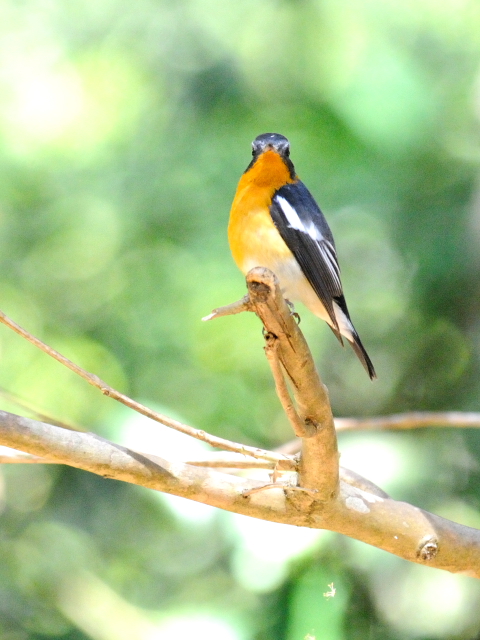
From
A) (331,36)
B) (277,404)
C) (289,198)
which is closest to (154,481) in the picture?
(289,198)

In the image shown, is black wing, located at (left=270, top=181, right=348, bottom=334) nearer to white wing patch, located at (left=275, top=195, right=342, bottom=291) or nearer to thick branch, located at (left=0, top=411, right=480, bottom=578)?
white wing patch, located at (left=275, top=195, right=342, bottom=291)

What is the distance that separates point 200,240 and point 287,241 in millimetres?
2169

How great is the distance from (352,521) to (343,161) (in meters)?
3.27

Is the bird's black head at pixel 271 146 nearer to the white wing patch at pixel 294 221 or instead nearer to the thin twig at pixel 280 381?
the white wing patch at pixel 294 221

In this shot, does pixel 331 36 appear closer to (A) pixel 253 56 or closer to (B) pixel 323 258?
(A) pixel 253 56

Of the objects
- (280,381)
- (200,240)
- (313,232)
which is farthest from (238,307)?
(200,240)

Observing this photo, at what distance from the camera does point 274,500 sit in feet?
8.14

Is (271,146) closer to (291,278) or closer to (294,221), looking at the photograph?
(294,221)

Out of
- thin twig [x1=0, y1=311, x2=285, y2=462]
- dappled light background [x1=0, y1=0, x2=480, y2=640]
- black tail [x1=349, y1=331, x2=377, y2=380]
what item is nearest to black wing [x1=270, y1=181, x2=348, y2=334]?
black tail [x1=349, y1=331, x2=377, y2=380]

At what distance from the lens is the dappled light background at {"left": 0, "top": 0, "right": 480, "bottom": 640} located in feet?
15.6

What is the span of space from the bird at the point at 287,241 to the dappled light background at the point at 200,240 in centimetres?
125

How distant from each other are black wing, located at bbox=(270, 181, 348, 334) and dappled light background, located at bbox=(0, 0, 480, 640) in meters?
1.32

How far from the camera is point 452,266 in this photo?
5133 millimetres

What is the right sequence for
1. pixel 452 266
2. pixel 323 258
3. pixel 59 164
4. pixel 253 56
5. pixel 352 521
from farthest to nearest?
pixel 253 56
pixel 59 164
pixel 452 266
pixel 323 258
pixel 352 521
